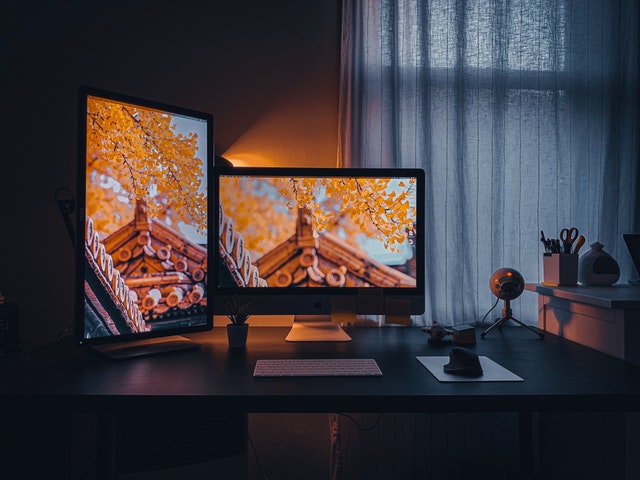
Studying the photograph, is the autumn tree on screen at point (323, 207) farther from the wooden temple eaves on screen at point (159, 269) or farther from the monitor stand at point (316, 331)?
the monitor stand at point (316, 331)

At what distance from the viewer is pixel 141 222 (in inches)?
46.1

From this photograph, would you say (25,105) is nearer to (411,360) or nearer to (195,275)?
(195,275)

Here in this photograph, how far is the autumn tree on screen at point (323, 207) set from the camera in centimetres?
133

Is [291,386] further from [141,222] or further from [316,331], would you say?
[141,222]

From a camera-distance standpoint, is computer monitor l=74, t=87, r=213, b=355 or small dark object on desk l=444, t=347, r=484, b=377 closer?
small dark object on desk l=444, t=347, r=484, b=377

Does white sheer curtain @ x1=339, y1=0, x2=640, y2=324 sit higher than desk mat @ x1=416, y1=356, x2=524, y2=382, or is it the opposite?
white sheer curtain @ x1=339, y1=0, x2=640, y2=324

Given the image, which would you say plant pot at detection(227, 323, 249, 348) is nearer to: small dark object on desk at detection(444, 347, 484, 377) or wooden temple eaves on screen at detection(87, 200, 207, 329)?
wooden temple eaves on screen at detection(87, 200, 207, 329)

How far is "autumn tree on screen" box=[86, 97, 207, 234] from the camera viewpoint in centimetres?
110

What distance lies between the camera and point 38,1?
169 centimetres

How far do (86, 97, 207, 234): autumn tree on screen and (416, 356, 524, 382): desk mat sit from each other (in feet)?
2.50

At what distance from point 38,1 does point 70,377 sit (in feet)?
5.13

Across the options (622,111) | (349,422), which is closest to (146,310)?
(349,422)

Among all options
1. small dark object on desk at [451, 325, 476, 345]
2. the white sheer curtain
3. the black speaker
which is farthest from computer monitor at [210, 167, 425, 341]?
the black speaker

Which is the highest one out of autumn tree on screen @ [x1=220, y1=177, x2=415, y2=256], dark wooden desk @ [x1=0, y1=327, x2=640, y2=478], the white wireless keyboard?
autumn tree on screen @ [x1=220, y1=177, x2=415, y2=256]
